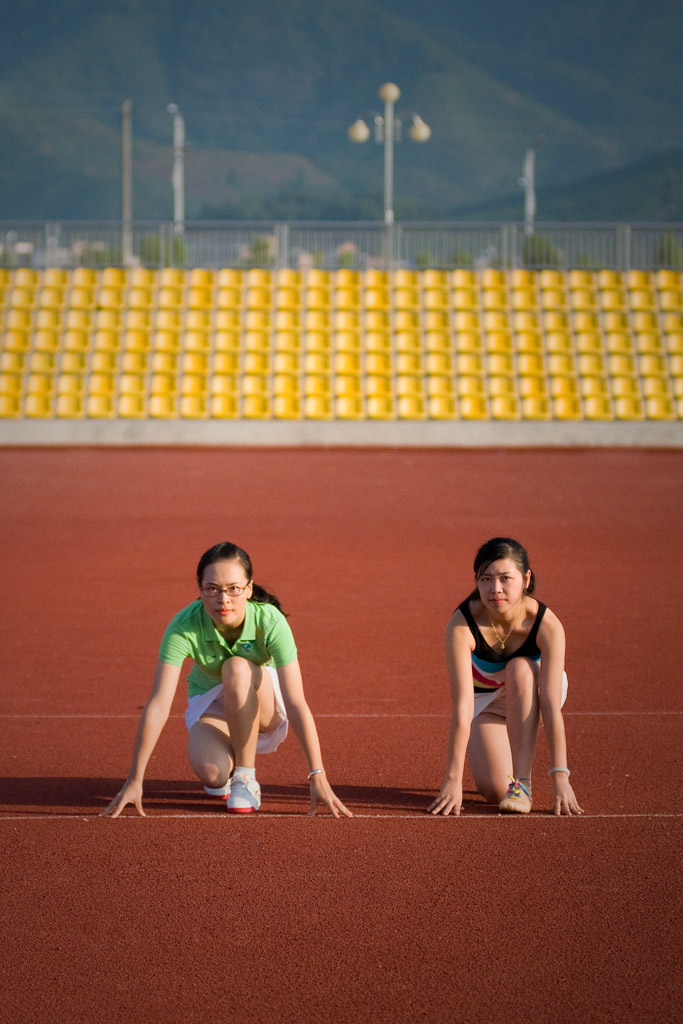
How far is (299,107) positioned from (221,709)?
487ft

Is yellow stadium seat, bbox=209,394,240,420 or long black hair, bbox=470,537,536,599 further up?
yellow stadium seat, bbox=209,394,240,420

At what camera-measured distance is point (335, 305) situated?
70.7ft

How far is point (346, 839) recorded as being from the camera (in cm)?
415

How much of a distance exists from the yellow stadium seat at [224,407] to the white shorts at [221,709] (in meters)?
15.1

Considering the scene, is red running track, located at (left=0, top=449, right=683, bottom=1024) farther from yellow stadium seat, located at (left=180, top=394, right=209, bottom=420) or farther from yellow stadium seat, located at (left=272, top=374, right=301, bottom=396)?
yellow stadium seat, located at (left=272, top=374, right=301, bottom=396)

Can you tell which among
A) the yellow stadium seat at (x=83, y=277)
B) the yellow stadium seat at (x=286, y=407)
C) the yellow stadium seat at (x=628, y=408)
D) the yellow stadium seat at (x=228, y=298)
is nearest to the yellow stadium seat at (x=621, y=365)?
the yellow stadium seat at (x=628, y=408)

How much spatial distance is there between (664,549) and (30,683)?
7.12 meters

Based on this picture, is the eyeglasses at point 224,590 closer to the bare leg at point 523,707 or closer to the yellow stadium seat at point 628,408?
the bare leg at point 523,707

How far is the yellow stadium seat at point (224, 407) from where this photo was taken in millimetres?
19562

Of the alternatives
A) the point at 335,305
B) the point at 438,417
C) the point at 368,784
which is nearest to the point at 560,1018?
the point at 368,784

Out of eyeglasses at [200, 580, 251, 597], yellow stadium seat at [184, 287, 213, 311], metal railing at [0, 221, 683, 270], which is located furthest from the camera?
yellow stadium seat at [184, 287, 213, 311]

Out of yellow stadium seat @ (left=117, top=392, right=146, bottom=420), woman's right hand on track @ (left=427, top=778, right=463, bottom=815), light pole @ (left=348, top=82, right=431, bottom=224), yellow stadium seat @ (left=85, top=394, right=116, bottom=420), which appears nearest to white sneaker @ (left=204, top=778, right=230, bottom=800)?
woman's right hand on track @ (left=427, top=778, right=463, bottom=815)

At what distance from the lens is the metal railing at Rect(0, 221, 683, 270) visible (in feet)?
69.9

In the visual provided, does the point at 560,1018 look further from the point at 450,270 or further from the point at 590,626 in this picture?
the point at 450,270
